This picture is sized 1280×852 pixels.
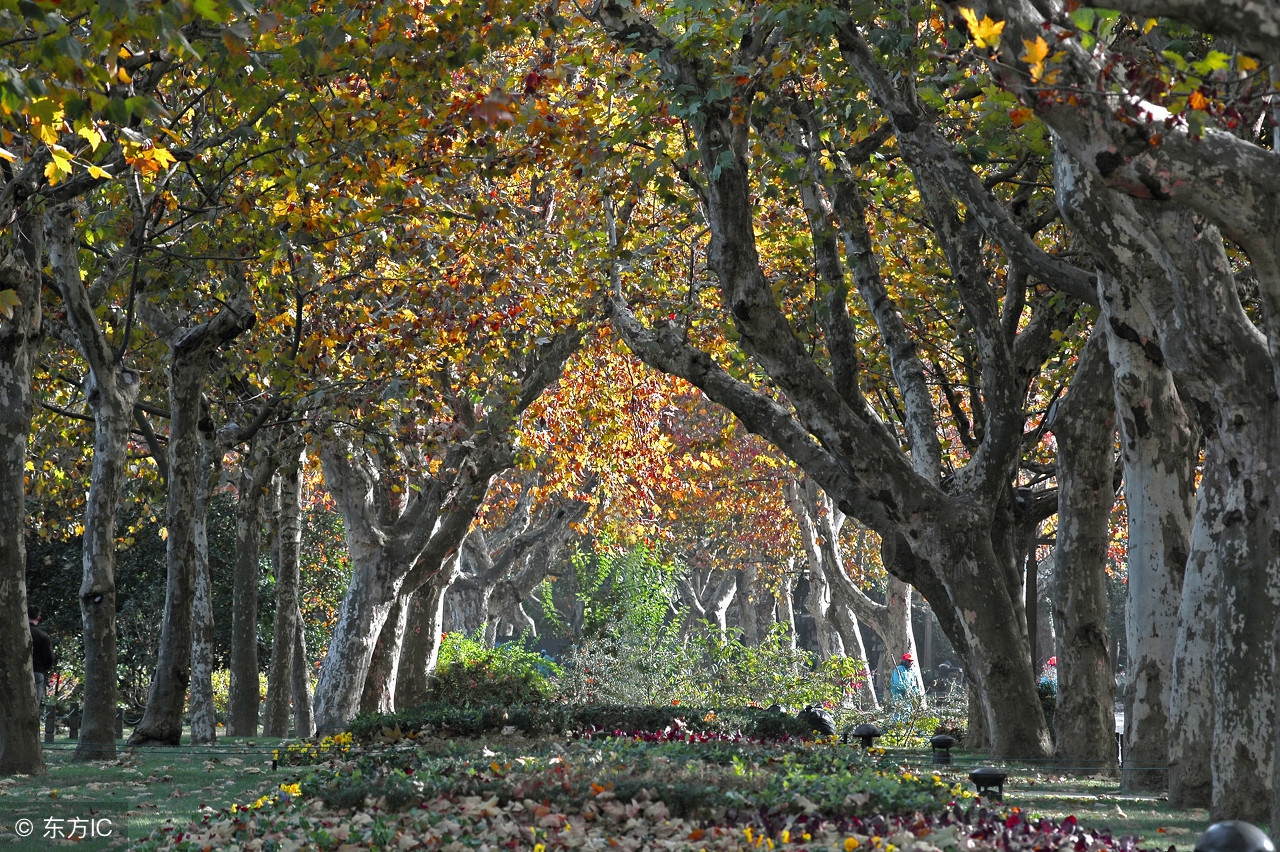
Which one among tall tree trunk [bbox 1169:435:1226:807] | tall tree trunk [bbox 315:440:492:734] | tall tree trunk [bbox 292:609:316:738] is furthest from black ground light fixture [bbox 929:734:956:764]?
tall tree trunk [bbox 292:609:316:738]

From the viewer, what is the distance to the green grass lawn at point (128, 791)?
6.68 metres

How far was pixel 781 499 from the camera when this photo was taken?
28781mm

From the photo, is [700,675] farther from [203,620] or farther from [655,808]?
[655,808]

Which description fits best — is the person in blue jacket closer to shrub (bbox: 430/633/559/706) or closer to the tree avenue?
the tree avenue

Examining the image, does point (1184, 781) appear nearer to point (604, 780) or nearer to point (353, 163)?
point (604, 780)

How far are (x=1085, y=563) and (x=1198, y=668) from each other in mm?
2879

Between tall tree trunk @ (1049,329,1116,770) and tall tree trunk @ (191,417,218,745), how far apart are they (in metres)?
8.89

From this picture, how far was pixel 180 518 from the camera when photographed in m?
11.6

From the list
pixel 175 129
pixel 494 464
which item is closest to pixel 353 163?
pixel 175 129

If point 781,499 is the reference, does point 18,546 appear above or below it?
below

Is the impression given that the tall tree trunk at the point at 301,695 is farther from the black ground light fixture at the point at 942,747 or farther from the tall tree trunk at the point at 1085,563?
the tall tree trunk at the point at 1085,563

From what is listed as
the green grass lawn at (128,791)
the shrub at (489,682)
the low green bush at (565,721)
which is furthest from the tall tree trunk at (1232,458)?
the shrub at (489,682)

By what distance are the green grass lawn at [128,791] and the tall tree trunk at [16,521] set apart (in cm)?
32

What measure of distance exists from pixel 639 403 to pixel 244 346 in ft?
24.3
